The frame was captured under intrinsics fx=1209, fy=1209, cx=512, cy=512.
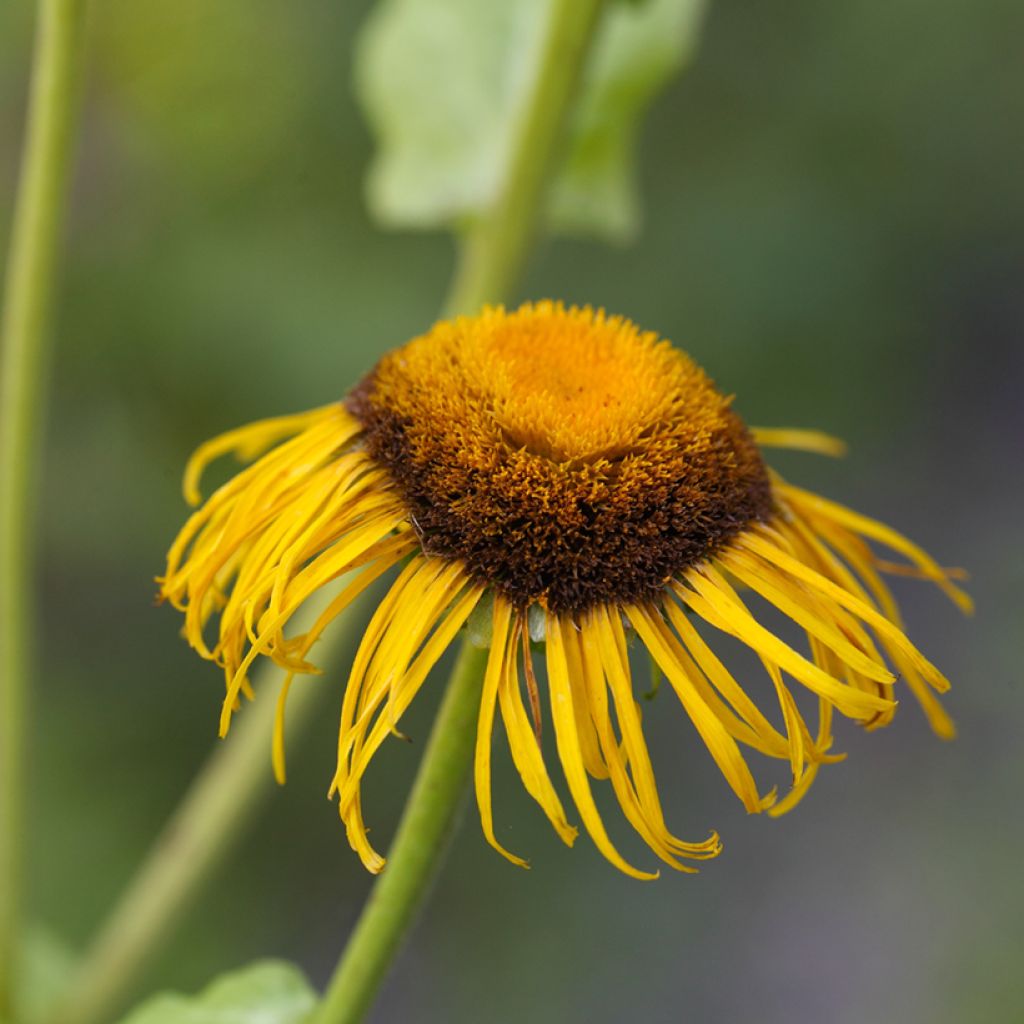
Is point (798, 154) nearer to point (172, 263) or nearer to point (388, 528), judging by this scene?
point (172, 263)

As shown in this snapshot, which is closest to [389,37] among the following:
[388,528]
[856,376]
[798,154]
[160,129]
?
[388,528]

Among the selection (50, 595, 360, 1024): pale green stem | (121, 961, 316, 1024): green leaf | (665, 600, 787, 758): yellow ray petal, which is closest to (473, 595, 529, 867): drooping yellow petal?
(665, 600, 787, 758): yellow ray petal

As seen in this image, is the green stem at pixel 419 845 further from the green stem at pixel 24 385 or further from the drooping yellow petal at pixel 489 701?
the green stem at pixel 24 385

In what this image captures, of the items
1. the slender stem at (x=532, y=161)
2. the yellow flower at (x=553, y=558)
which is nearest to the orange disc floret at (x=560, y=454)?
the yellow flower at (x=553, y=558)

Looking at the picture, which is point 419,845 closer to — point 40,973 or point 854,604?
point 854,604

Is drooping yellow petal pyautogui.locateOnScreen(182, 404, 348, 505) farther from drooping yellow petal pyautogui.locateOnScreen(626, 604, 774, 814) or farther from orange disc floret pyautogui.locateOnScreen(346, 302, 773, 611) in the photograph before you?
drooping yellow petal pyautogui.locateOnScreen(626, 604, 774, 814)

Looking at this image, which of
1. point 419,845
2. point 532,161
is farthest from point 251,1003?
point 532,161

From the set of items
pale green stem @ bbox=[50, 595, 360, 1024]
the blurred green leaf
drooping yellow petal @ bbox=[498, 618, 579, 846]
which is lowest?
the blurred green leaf
